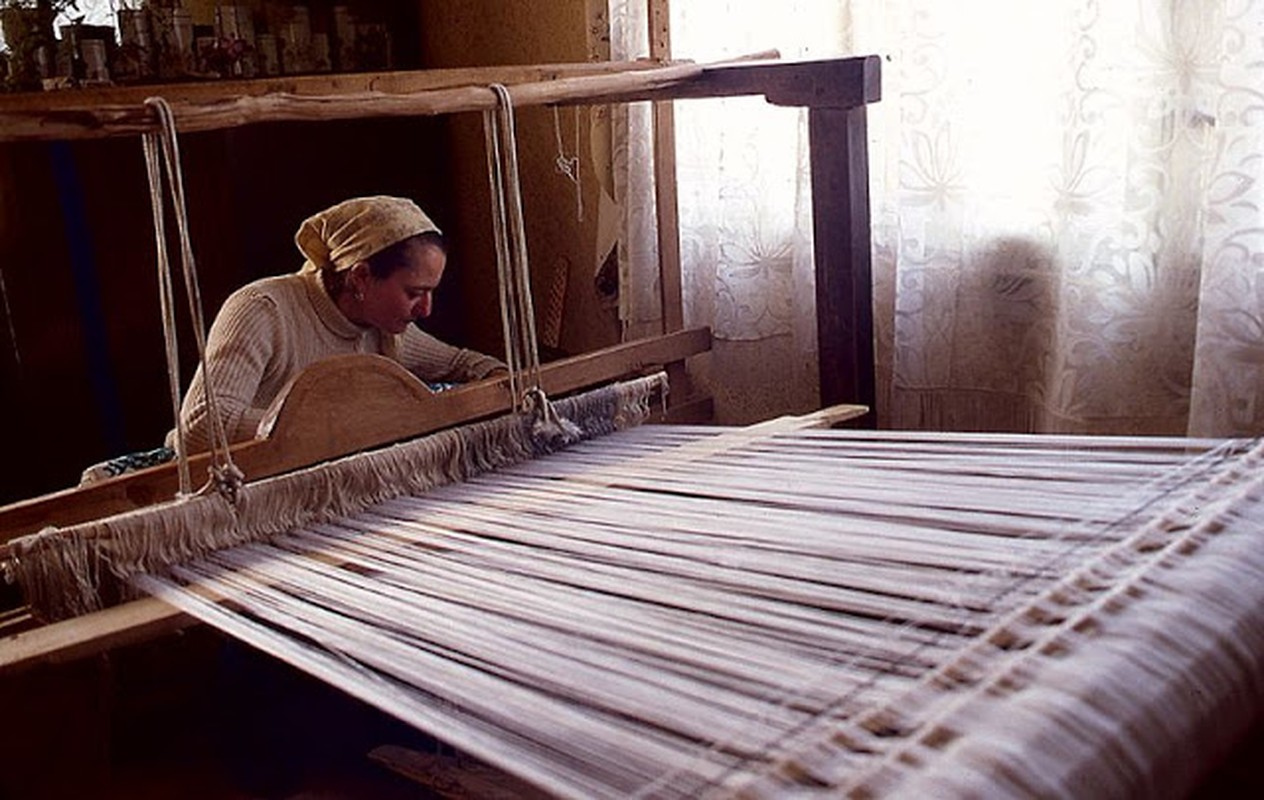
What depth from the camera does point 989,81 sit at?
6.76 feet

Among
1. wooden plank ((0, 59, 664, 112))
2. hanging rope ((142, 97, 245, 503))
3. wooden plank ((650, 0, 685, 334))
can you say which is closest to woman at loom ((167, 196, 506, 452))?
wooden plank ((0, 59, 664, 112))

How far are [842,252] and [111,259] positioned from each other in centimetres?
199

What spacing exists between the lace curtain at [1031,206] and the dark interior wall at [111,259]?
1.12m

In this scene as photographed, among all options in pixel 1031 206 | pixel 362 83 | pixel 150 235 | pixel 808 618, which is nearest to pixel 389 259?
pixel 362 83

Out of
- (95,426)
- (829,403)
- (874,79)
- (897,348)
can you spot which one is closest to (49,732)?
(829,403)

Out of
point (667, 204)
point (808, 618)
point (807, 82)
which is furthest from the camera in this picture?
point (667, 204)

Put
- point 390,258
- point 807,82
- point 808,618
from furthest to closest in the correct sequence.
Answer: point 390,258 < point 807,82 < point 808,618

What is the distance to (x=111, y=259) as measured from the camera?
10.1ft

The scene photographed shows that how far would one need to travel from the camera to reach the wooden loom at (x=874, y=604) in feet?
2.42

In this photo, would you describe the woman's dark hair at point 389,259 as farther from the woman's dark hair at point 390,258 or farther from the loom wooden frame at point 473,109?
the loom wooden frame at point 473,109

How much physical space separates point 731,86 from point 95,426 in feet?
6.41

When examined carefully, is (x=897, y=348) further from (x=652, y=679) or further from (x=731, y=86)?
(x=652, y=679)

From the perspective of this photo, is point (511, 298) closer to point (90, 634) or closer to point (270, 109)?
point (270, 109)

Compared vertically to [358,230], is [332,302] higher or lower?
lower
